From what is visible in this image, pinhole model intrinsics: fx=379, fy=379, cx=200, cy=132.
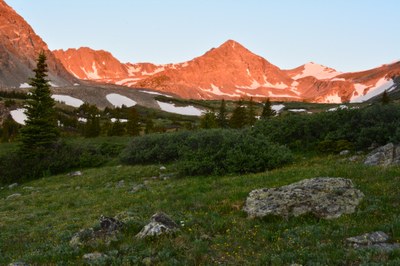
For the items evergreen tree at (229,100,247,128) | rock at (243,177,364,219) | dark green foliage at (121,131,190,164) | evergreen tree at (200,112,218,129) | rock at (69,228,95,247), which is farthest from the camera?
evergreen tree at (229,100,247,128)

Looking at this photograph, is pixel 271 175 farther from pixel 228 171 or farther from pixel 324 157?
pixel 324 157

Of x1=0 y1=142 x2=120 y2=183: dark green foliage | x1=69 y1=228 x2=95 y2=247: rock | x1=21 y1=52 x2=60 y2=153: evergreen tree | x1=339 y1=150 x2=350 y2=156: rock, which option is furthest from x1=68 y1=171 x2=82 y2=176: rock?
x1=69 y1=228 x2=95 y2=247: rock

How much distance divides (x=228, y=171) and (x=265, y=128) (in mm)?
8660

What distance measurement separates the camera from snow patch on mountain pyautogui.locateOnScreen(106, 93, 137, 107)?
162 m

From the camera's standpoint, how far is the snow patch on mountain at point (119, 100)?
531ft

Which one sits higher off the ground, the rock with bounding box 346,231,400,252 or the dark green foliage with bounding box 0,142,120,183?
the rock with bounding box 346,231,400,252

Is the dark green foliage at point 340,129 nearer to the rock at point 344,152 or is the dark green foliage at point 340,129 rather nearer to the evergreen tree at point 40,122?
the rock at point 344,152

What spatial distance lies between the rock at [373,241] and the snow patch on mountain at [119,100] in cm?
15541

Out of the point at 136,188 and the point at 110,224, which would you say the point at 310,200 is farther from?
the point at 136,188

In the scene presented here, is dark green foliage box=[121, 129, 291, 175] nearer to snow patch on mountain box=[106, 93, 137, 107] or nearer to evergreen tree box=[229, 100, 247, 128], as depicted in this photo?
evergreen tree box=[229, 100, 247, 128]

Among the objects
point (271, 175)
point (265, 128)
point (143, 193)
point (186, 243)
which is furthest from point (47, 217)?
point (265, 128)

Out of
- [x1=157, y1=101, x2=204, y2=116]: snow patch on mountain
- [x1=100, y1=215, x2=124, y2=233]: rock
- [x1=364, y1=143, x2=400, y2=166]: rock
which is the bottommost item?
[x1=157, y1=101, x2=204, y2=116]: snow patch on mountain

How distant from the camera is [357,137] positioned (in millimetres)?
22922

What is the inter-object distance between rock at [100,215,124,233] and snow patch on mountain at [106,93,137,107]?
5975 inches
